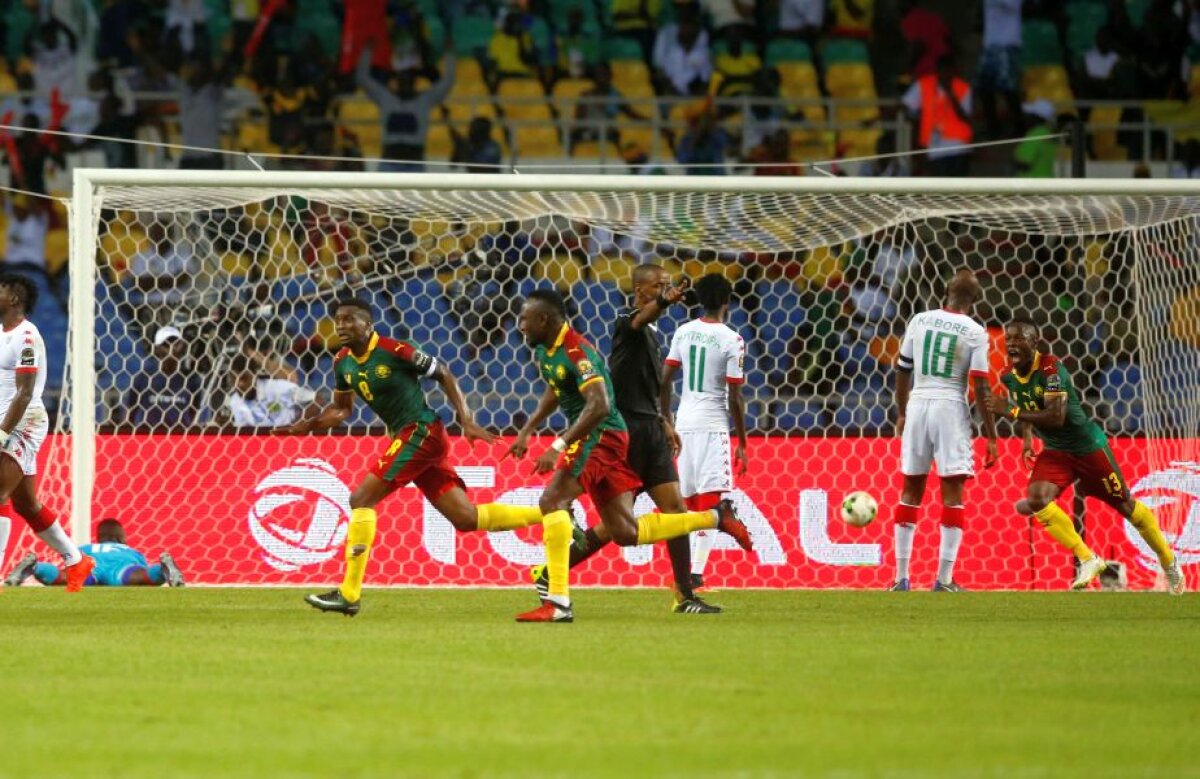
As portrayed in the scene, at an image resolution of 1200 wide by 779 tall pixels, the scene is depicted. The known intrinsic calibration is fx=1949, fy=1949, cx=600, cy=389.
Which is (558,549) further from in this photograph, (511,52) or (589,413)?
(511,52)

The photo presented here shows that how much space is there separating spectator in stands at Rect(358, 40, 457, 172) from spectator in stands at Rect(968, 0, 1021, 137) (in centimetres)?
637

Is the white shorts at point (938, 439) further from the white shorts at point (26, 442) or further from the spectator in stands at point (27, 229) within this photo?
the spectator in stands at point (27, 229)

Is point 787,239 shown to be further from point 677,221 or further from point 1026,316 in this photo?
point 1026,316

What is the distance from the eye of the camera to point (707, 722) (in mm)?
6504

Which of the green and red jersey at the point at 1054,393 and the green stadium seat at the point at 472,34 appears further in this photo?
the green stadium seat at the point at 472,34

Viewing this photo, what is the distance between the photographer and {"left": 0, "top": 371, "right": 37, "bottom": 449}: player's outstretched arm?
39.7 feet

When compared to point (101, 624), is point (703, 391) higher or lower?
higher

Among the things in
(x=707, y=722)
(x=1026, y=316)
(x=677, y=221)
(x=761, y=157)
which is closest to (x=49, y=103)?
(x=761, y=157)

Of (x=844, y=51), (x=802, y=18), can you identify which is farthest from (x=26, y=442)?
(x=802, y=18)

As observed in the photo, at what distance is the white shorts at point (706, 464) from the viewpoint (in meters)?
13.5

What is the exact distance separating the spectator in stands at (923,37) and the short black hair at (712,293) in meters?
11.0

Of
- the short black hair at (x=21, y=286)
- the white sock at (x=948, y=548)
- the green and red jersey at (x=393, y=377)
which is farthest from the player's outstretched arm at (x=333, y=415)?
the white sock at (x=948, y=548)

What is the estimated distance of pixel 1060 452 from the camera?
13.8m

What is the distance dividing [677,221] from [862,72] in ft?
28.7
